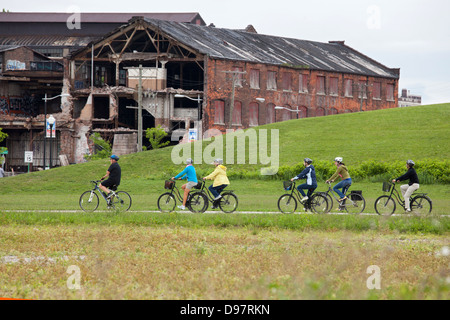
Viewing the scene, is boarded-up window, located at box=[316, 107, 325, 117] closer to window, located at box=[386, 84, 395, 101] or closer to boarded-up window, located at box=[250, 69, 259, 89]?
boarded-up window, located at box=[250, 69, 259, 89]

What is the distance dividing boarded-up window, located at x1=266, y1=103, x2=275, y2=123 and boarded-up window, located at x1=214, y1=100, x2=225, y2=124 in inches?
222

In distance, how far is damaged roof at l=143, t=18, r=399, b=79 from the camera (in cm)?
6391

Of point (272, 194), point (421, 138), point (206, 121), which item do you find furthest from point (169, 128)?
point (272, 194)

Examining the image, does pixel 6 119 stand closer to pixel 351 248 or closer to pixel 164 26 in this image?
pixel 164 26

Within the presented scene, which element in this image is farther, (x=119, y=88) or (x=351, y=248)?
(x=119, y=88)

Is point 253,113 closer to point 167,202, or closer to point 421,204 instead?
point 167,202

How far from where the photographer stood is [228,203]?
22.0 m

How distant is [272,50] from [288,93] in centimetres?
533

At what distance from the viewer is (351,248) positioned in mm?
12703

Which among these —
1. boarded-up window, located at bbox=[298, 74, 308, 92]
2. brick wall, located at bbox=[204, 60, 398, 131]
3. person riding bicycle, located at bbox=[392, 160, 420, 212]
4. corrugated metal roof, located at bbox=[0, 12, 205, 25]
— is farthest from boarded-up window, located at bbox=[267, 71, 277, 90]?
person riding bicycle, located at bbox=[392, 160, 420, 212]
